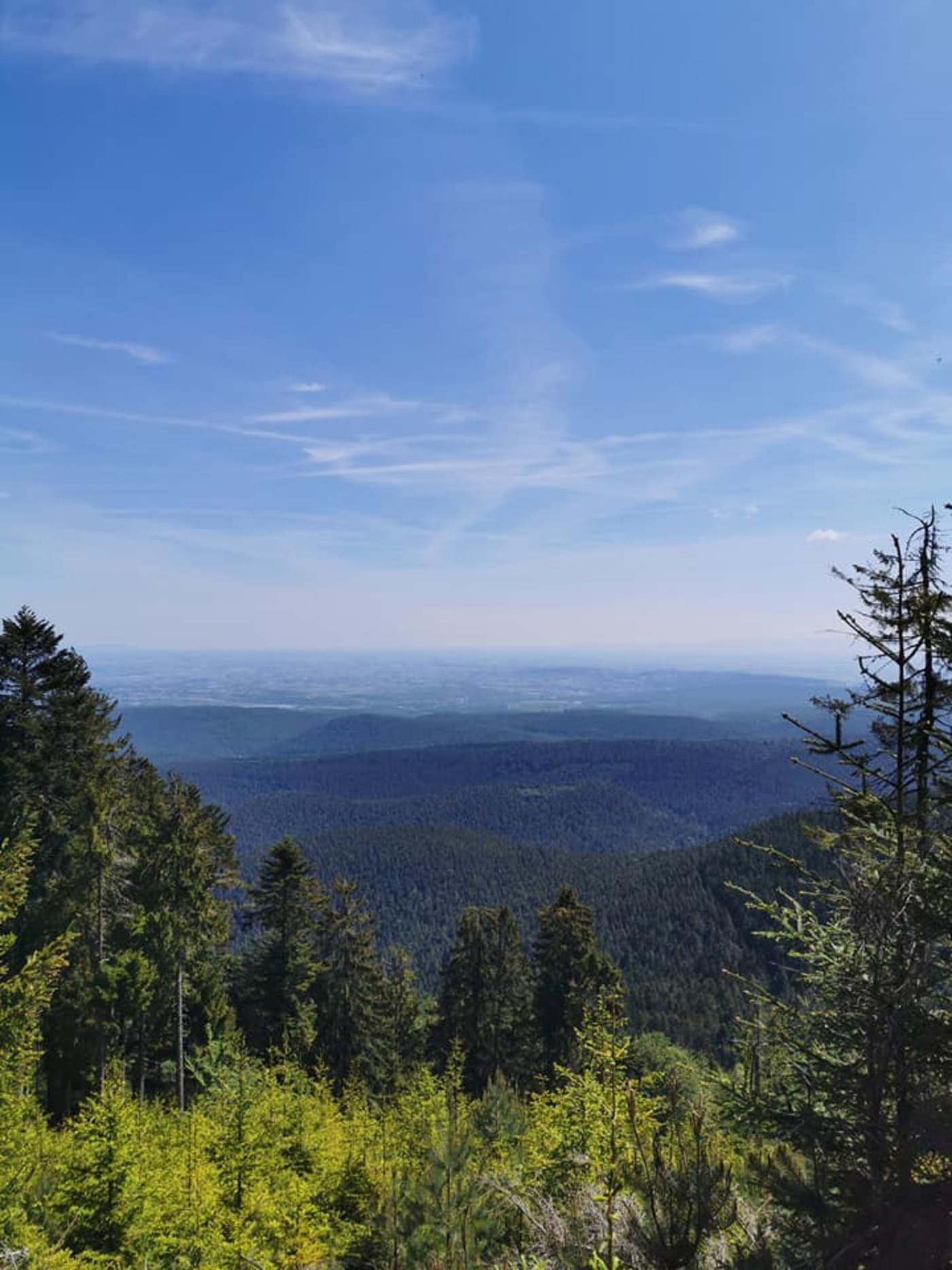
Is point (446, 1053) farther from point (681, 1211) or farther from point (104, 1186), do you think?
point (681, 1211)

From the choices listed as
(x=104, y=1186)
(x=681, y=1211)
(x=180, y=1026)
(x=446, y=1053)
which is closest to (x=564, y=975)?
(x=446, y=1053)

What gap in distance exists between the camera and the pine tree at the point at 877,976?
5.59 meters

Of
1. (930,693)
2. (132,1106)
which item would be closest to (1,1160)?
(132,1106)

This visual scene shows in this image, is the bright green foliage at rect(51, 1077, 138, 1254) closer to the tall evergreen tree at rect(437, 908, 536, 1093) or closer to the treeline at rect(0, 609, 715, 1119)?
the treeline at rect(0, 609, 715, 1119)

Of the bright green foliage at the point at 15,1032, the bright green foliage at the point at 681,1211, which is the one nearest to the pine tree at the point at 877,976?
the bright green foliage at the point at 681,1211

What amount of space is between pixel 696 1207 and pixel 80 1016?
19.5 m

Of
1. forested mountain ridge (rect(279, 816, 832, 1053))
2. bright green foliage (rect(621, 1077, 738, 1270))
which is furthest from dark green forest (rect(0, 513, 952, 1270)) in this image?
forested mountain ridge (rect(279, 816, 832, 1053))

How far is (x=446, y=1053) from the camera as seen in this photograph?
31594mm

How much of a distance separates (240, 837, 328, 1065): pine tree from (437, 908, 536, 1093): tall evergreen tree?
7.70 m

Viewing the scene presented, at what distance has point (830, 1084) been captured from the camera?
6.41 metres

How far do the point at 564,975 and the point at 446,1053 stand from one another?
21.6 feet

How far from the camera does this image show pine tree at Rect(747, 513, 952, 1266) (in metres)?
5.59

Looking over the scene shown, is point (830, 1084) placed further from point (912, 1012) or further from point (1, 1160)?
point (1, 1160)

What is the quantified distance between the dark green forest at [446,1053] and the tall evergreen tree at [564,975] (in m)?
0.18
